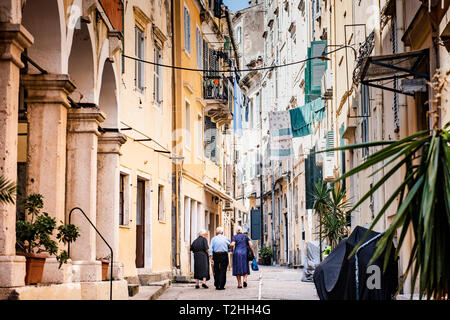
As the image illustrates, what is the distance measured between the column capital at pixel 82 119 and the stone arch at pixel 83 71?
0.76ft

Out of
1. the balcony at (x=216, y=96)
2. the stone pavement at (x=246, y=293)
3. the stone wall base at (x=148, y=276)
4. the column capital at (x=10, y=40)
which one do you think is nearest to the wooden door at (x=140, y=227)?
the stone wall base at (x=148, y=276)

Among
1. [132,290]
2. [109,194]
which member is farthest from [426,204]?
[132,290]

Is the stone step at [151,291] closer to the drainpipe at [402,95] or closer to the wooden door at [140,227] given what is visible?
the wooden door at [140,227]

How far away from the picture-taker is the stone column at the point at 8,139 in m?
9.11

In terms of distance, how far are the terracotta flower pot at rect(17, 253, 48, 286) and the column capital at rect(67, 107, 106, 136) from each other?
3732 mm

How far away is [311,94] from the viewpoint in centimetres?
2945

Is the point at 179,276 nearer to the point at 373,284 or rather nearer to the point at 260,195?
the point at 373,284

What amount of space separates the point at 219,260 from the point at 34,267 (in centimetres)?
1014

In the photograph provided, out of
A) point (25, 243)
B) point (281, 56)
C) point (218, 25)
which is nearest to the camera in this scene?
point (25, 243)

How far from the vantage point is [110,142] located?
15.8 m

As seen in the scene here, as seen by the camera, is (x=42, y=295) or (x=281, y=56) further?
(x=281, y=56)

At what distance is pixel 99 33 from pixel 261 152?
37.7 metres

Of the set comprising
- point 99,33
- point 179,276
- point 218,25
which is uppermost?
point 218,25
